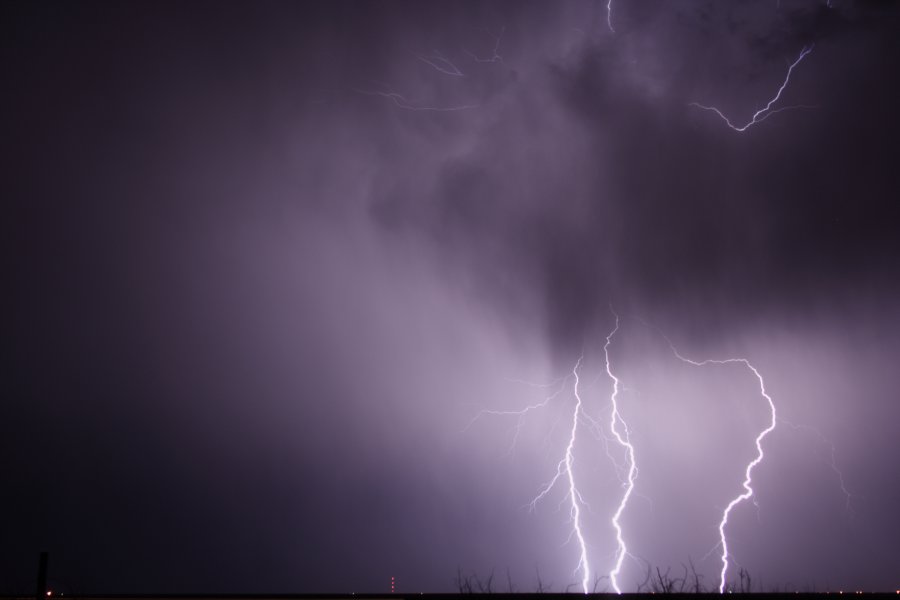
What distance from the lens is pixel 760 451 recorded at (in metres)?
18.8

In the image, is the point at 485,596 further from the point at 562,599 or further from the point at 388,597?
the point at 388,597

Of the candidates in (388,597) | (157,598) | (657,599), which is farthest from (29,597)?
(657,599)

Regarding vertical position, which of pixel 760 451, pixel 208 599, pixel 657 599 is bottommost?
pixel 208 599

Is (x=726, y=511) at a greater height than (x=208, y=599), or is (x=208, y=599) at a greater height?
(x=726, y=511)

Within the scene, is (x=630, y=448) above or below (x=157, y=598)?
above

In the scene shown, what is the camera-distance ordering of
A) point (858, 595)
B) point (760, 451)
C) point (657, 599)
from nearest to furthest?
point (657, 599) → point (858, 595) → point (760, 451)

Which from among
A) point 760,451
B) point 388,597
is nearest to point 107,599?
point 388,597

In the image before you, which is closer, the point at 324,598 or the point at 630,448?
the point at 324,598

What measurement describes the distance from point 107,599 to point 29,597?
1.99 meters

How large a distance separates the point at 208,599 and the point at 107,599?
1.88 metres

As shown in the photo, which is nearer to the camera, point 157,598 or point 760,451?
point 157,598

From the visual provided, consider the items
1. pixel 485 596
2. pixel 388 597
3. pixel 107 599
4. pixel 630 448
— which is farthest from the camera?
pixel 630 448

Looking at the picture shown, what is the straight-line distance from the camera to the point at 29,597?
408 inches

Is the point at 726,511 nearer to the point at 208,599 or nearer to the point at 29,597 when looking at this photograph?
the point at 208,599
